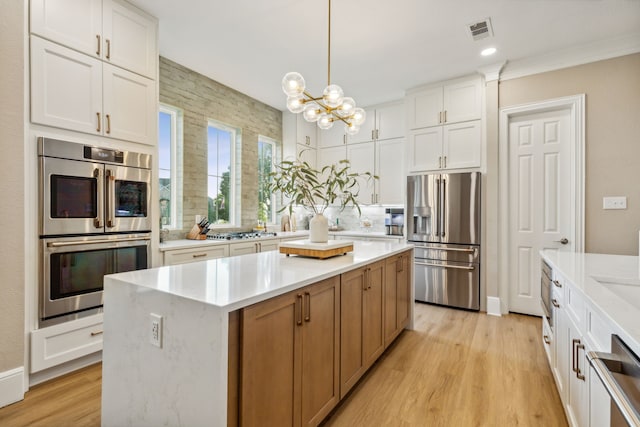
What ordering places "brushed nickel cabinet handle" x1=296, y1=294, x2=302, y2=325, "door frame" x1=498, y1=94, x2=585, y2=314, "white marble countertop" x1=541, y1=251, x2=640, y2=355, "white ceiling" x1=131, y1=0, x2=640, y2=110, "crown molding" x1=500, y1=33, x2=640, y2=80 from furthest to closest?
"door frame" x1=498, y1=94, x2=585, y2=314 < "crown molding" x1=500, y1=33, x2=640, y2=80 < "white ceiling" x1=131, y1=0, x2=640, y2=110 < "brushed nickel cabinet handle" x1=296, y1=294, x2=302, y2=325 < "white marble countertop" x1=541, y1=251, x2=640, y2=355

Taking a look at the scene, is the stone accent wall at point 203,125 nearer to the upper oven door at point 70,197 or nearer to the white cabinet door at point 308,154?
the white cabinet door at point 308,154

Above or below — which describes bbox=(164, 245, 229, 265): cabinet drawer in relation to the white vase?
below

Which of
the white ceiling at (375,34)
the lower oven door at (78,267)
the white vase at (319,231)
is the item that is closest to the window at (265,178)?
the white ceiling at (375,34)

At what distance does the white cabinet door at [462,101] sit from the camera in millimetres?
3855

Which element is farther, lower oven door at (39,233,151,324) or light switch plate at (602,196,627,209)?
light switch plate at (602,196,627,209)

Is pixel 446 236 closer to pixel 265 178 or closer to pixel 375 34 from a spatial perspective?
pixel 375 34

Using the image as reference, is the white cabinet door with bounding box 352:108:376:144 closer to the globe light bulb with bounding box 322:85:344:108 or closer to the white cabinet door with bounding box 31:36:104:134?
the globe light bulb with bounding box 322:85:344:108

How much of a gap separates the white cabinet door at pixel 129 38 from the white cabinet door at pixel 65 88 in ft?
0.66

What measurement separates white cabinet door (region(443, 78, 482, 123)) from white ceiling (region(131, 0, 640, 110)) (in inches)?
6.5

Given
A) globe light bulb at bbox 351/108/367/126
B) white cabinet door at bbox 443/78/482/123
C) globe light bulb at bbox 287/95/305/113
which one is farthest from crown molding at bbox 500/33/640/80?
globe light bulb at bbox 287/95/305/113

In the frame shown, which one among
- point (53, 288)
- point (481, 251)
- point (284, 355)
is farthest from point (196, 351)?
point (481, 251)

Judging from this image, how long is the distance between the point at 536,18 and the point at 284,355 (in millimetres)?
3487

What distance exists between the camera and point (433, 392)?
2098 millimetres

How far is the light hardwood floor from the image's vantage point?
1822mm
